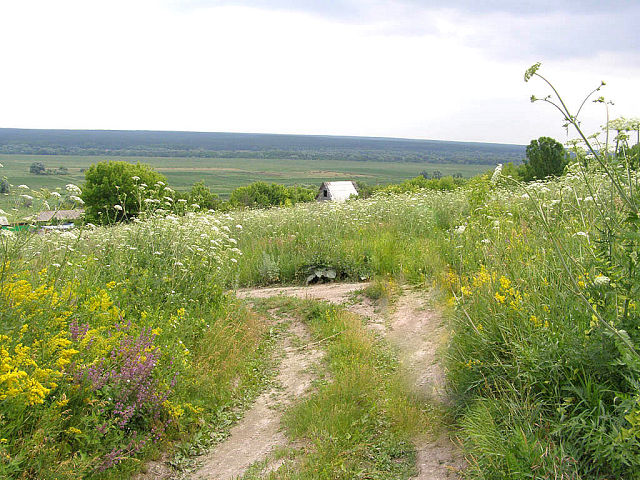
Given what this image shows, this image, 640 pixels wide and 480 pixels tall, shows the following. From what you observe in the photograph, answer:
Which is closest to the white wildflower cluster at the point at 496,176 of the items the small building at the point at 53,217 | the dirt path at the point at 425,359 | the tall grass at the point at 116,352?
the dirt path at the point at 425,359

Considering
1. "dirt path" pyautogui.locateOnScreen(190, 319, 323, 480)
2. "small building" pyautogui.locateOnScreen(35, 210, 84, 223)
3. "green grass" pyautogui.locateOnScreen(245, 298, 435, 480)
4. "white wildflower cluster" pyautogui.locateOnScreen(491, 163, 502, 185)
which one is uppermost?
"white wildflower cluster" pyautogui.locateOnScreen(491, 163, 502, 185)

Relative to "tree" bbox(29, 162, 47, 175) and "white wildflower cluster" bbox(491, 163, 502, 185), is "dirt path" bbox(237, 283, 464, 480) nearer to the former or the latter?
"white wildflower cluster" bbox(491, 163, 502, 185)

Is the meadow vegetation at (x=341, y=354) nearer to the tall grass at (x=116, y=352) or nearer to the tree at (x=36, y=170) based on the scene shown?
the tall grass at (x=116, y=352)

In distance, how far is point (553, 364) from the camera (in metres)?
3.36

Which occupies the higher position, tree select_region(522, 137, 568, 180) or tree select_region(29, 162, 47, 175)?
tree select_region(522, 137, 568, 180)

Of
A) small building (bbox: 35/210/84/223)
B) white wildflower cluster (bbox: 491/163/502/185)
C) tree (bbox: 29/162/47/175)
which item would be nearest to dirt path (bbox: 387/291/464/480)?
white wildflower cluster (bbox: 491/163/502/185)

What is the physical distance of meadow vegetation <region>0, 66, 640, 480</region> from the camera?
9.97 feet

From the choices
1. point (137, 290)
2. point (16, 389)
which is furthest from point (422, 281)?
point (16, 389)

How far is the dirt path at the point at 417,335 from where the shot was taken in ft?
12.3

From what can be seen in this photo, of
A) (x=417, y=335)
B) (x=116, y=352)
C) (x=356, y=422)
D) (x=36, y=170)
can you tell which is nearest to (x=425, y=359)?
(x=417, y=335)

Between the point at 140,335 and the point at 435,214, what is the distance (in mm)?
8530

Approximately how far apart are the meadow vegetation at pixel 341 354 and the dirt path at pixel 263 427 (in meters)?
0.23

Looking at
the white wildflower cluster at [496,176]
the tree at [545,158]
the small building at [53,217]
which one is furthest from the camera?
the tree at [545,158]

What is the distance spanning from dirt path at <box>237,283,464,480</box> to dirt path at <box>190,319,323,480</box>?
1.15m
